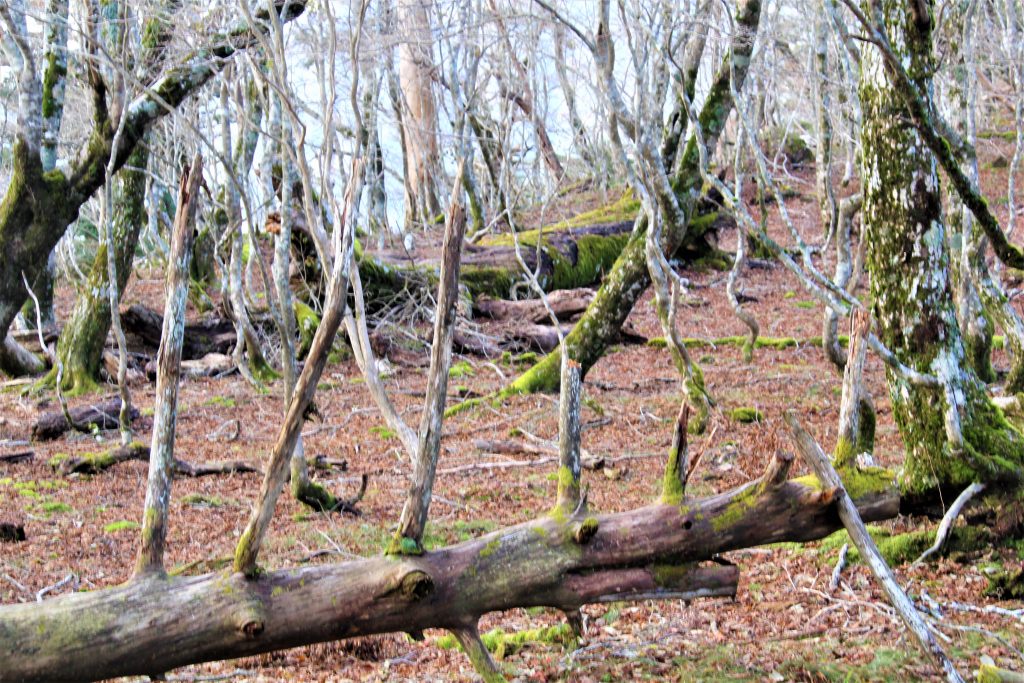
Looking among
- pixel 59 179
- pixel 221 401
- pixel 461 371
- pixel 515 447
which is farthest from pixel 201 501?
pixel 461 371

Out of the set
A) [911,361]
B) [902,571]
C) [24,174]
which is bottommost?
[902,571]

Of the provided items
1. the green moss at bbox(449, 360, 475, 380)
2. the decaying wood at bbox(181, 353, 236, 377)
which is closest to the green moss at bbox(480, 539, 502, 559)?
the green moss at bbox(449, 360, 475, 380)

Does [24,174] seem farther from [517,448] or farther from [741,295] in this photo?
[741,295]

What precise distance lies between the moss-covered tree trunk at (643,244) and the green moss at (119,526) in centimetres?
456

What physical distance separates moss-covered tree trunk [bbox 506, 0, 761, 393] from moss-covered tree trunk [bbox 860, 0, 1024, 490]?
4380 mm

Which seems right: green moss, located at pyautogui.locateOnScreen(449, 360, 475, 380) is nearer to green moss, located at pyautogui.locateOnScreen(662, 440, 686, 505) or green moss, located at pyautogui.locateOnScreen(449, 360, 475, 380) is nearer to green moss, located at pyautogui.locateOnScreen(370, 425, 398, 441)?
green moss, located at pyautogui.locateOnScreen(370, 425, 398, 441)

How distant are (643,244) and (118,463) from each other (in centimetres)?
570

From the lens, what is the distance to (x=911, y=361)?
501 centimetres

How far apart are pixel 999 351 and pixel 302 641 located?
1096 cm

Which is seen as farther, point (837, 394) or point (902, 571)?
point (837, 394)

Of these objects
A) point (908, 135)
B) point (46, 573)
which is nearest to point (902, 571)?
point (908, 135)

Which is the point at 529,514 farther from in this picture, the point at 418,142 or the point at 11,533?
the point at 418,142

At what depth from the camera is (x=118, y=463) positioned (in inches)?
315

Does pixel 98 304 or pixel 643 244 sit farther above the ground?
pixel 643 244
